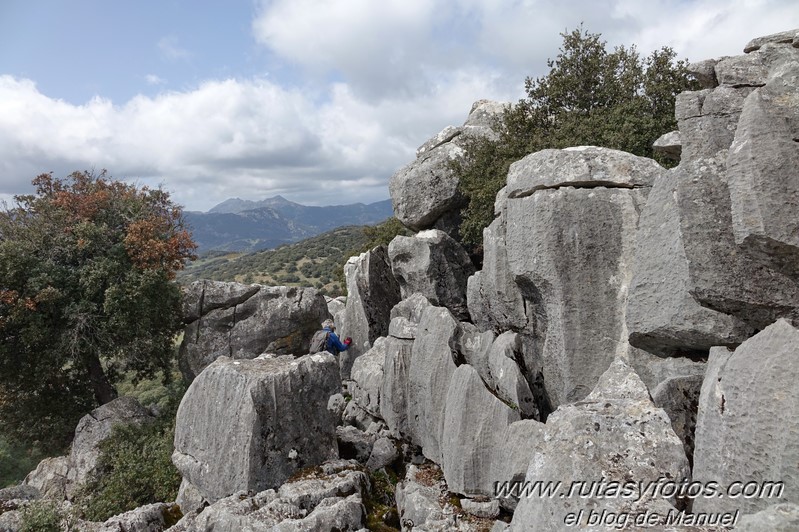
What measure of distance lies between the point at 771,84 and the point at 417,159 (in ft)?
70.8

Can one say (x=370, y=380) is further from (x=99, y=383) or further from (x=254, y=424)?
(x=99, y=383)

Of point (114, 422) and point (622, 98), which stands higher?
point (622, 98)

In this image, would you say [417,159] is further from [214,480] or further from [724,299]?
[724,299]

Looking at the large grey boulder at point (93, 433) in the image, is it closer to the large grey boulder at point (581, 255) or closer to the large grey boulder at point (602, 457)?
the large grey boulder at point (581, 255)

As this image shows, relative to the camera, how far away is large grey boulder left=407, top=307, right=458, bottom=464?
14359 mm

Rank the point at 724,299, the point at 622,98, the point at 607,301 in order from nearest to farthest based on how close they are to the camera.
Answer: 1. the point at 724,299
2. the point at 607,301
3. the point at 622,98

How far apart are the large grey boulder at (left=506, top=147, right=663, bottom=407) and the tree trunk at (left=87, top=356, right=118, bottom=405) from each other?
2425 centimetres

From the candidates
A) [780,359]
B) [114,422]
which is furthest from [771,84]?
[114,422]

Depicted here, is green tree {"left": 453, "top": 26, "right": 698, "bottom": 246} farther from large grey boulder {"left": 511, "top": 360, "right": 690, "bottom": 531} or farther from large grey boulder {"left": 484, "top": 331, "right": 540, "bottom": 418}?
large grey boulder {"left": 511, "top": 360, "right": 690, "bottom": 531}

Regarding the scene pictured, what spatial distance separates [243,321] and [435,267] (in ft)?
37.1

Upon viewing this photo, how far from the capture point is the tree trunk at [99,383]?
85.9ft

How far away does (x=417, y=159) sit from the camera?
2894cm

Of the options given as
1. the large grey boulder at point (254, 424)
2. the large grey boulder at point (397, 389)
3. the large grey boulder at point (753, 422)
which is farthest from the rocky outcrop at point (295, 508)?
the large grey boulder at point (753, 422)

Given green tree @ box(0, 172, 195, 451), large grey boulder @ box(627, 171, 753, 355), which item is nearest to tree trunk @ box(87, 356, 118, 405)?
green tree @ box(0, 172, 195, 451)
